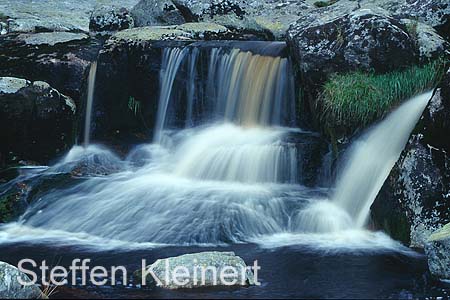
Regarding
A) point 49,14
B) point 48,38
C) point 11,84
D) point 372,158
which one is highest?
point 49,14

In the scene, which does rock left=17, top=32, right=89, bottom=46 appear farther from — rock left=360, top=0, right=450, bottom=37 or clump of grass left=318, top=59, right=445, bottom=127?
rock left=360, top=0, right=450, bottom=37

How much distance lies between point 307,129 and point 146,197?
282cm

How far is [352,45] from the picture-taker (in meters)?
8.71

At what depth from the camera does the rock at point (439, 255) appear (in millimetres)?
5484

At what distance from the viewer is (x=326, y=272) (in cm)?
571

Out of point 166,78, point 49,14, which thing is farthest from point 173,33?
point 49,14

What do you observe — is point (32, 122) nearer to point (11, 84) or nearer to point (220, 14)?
point (11, 84)

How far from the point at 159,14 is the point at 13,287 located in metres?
10.1

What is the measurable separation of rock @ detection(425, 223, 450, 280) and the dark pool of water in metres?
0.10

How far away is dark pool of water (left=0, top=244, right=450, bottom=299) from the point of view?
5.15 meters

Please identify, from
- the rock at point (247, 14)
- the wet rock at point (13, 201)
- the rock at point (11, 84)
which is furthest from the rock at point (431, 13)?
the rock at point (11, 84)

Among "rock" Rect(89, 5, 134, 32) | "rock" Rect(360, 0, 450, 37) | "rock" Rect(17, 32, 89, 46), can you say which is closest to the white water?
"rock" Rect(360, 0, 450, 37)

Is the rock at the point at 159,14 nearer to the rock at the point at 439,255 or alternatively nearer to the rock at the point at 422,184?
the rock at the point at 422,184

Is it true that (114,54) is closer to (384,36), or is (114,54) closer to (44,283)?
(384,36)
